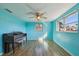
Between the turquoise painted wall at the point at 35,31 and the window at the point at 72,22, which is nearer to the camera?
the window at the point at 72,22

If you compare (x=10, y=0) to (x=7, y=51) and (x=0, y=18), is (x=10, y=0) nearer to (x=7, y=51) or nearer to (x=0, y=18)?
(x=0, y=18)

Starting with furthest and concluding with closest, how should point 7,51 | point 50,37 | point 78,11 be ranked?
point 50,37
point 7,51
point 78,11

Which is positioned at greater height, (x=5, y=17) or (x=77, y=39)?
(x=5, y=17)

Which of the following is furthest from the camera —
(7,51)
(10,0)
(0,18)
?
(7,51)

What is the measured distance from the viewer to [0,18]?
4.01 metres

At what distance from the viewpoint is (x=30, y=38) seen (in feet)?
31.0

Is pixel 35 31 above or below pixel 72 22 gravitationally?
below

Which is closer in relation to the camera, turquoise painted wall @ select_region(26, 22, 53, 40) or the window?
the window

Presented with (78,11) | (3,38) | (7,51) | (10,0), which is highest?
(78,11)

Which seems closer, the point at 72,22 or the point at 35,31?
the point at 72,22

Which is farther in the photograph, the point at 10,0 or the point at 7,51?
the point at 7,51

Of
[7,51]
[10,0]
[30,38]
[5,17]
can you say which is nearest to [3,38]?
[7,51]

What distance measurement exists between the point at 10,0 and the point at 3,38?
10.8 ft

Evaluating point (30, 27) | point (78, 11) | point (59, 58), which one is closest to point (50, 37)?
point (30, 27)
